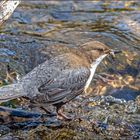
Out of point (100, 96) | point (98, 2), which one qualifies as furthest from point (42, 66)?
point (98, 2)

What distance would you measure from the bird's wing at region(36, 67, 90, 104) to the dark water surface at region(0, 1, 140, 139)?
5.12 ft

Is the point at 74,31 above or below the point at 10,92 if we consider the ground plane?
above

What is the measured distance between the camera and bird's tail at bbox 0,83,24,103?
512cm

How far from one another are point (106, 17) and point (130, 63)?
5.06 feet

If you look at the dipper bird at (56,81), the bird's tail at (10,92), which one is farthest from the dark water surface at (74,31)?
the bird's tail at (10,92)

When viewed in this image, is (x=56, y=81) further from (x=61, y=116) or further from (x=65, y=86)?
(x=61, y=116)

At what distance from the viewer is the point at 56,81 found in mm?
5484

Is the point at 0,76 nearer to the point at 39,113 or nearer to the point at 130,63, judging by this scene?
the point at 39,113

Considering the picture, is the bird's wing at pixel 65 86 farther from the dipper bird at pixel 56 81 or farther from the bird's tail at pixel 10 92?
the bird's tail at pixel 10 92

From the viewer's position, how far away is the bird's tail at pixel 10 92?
5.12 metres

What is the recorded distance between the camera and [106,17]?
9234 mm

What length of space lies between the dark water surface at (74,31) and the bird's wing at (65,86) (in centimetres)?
156

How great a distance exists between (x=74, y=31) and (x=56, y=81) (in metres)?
3.30

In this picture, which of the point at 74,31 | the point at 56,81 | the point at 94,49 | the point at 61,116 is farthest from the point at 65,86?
the point at 74,31
